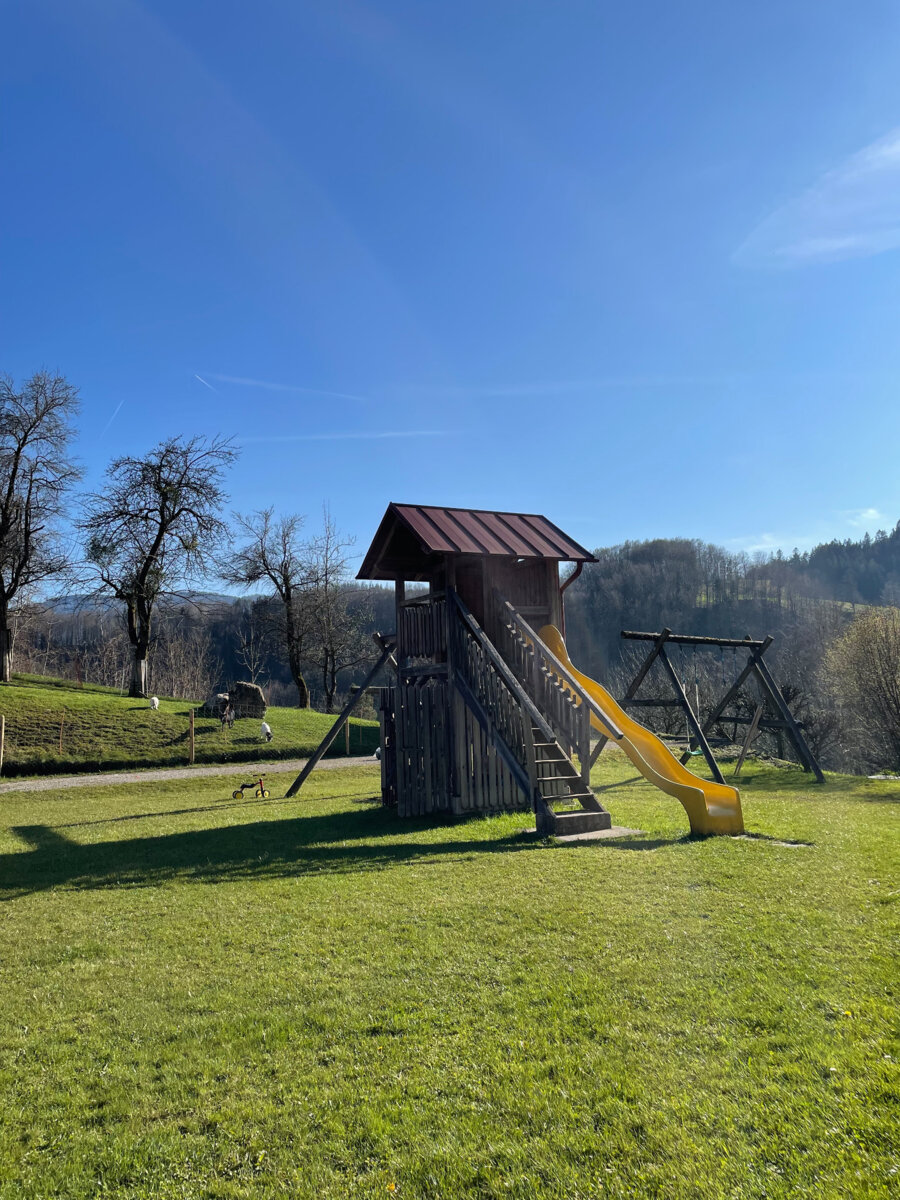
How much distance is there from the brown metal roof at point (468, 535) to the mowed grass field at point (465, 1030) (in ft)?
19.1

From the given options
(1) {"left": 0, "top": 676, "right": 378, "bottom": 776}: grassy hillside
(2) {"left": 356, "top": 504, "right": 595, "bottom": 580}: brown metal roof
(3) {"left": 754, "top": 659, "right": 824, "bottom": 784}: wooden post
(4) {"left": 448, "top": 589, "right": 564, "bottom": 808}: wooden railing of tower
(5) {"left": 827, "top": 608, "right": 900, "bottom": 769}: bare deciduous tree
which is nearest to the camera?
(4) {"left": 448, "top": 589, "right": 564, "bottom": 808}: wooden railing of tower

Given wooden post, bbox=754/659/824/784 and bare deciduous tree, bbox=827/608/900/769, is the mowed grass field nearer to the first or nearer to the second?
wooden post, bbox=754/659/824/784

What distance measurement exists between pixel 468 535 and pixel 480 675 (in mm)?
2562

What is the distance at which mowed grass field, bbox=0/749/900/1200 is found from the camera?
121 inches

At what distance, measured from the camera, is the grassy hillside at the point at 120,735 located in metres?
23.6

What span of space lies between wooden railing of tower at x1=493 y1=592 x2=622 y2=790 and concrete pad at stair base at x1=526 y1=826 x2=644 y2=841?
70cm

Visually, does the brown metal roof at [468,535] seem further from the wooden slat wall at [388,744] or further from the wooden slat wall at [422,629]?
the wooden slat wall at [388,744]

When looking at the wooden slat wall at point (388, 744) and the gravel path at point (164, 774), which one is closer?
the wooden slat wall at point (388, 744)

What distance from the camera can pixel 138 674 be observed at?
34906 mm

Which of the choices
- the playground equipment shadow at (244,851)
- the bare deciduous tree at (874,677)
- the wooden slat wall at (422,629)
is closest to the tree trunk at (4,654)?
the playground equipment shadow at (244,851)

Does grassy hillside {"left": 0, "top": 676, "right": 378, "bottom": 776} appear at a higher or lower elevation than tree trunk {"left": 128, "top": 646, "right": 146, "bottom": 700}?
lower

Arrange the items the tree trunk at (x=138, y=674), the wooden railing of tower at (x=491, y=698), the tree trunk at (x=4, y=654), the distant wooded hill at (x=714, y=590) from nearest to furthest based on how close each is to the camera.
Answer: the wooden railing of tower at (x=491, y=698) → the tree trunk at (x=4, y=654) → the tree trunk at (x=138, y=674) → the distant wooded hill at (x=714, y=590)

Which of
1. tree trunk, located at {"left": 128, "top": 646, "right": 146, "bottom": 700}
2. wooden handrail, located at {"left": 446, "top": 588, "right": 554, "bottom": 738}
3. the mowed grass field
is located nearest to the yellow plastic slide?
wooden handrail, located at {"left": 446, "top": 588, "right": 554, "bottom": 738}

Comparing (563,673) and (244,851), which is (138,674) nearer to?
(244,851)
